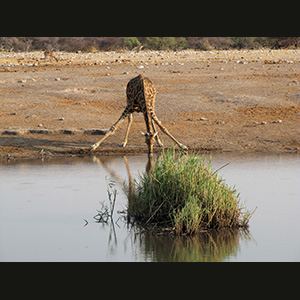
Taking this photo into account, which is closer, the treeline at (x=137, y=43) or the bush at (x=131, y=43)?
the treeline at (x=137, y=43)

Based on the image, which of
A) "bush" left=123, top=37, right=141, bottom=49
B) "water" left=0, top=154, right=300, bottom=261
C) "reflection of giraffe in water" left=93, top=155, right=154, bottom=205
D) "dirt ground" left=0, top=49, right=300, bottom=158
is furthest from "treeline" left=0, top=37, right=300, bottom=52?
"water" left=0, top=154, right=300, bottom=261

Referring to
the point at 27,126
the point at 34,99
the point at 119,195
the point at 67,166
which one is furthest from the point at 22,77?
the point at 119,195

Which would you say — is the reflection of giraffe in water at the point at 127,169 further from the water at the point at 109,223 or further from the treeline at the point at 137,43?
the treeline at the point at 137,43

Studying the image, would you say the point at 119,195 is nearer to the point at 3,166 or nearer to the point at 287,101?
the point at 3,166

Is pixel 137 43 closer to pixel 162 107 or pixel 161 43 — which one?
pixel 161 43

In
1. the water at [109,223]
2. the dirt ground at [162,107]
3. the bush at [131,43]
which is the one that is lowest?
the water at [109,223]

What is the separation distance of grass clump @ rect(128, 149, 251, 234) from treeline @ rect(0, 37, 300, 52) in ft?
110

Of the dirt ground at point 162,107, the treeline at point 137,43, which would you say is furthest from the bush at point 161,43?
the dirt ground at point 162,107

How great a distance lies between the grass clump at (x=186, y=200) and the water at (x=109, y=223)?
201 millimetres

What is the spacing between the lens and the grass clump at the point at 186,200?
8.28m

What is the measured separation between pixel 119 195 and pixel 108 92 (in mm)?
10460

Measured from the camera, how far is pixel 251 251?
7.51m

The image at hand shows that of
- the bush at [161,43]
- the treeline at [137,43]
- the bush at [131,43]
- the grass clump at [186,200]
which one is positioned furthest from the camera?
the bush at [131,43]

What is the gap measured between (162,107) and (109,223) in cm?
1020
